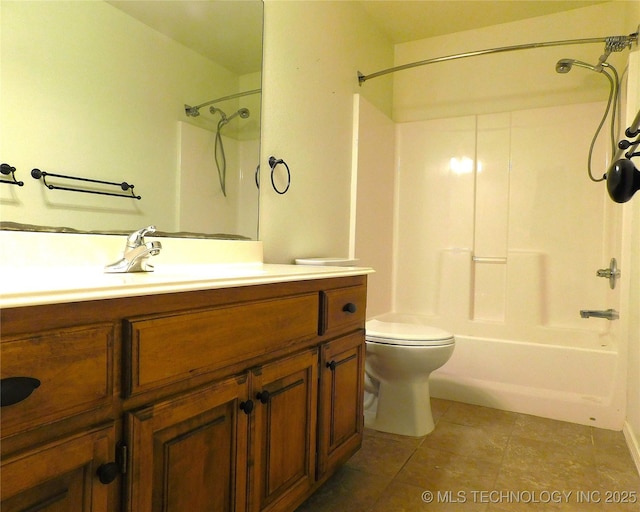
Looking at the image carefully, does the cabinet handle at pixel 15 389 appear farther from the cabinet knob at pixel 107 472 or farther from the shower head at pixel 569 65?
the shower head at pixel 569 65

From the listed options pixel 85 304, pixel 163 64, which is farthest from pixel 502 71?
pixel 85 304

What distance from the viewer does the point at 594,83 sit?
2.58 metres

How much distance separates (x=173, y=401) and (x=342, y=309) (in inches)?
28.7

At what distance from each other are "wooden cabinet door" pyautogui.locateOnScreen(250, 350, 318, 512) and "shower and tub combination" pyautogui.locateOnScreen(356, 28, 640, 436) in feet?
2.55

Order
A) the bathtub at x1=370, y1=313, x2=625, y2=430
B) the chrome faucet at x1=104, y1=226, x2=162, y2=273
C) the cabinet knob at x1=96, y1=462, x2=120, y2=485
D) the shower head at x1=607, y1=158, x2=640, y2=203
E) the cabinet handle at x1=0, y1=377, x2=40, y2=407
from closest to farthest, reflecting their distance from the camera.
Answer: the cabinet handle at x1=0, y1=377, x2=40, y2=407 < the cabinet knob at x1=96, y1=462, x2=120, y2=485 < the shower head at x1=607, y1=158, x2=640, y2=203 < the chrome faucet at x1=104, y1=226, x2=162, y2=273 < the bathtub at x1=370, y1=313, x2=625, y2=430

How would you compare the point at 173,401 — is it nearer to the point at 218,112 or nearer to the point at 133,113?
the point at 133,113

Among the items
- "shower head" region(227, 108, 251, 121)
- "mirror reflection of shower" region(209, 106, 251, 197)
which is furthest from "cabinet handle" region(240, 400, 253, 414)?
"shower head" region(227, 108, 251, 121)

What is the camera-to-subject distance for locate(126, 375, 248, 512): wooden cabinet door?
78 centimetres

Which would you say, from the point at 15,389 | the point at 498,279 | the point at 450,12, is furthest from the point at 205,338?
the point at 450,12

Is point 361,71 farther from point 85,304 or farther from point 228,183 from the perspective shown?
point 85,304

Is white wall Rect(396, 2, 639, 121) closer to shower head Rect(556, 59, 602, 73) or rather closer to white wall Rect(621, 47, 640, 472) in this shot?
shower head Rect(556, 59, 602, 73)

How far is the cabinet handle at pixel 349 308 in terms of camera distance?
4.84ft

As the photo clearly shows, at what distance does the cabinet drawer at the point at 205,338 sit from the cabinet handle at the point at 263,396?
4.0 inches

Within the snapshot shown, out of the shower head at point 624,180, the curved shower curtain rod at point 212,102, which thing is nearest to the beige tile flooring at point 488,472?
the shower head at point 624,180
